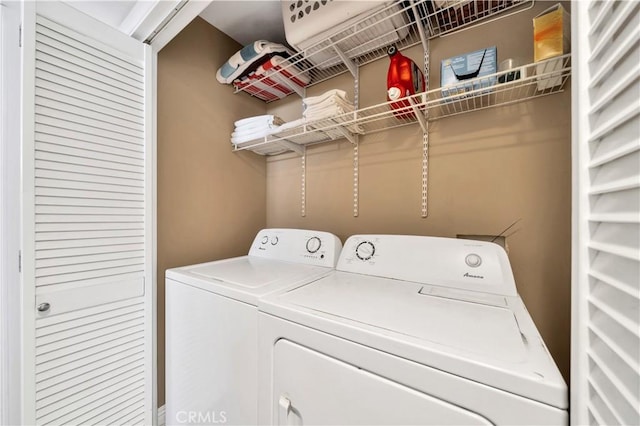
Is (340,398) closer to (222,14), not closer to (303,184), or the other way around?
(303,184)

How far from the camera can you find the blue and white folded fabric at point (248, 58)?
1614 millimetres

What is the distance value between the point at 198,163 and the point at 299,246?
0.93 m

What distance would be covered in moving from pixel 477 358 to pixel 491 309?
0.37 metres

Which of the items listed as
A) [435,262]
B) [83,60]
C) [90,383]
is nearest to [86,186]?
[83,60]

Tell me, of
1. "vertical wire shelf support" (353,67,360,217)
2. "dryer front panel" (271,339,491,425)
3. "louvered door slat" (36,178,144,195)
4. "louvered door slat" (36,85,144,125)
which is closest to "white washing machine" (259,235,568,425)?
"dryer front panel" (271,339,491,425)

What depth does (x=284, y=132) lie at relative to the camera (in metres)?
1.68

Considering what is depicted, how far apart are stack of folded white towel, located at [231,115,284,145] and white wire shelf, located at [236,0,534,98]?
310 millimetres

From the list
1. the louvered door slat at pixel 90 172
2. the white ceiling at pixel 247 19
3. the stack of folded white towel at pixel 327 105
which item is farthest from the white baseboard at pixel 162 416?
the white ceiling at pixel 247 19

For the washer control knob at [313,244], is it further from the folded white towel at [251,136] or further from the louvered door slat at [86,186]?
the louvered door slat at [86,186]

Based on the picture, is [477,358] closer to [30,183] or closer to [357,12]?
[357,12]

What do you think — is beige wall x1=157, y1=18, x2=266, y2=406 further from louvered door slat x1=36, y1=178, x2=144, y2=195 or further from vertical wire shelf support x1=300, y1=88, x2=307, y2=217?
vertical wire shelf support x1=300, y1=88, x2=307, y2=217

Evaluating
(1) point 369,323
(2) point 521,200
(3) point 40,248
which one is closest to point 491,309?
(1) point 369,323

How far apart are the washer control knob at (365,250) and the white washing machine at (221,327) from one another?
0.17m

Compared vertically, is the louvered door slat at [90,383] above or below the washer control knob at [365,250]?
below
